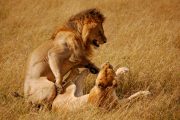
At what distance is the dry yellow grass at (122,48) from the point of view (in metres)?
5.70

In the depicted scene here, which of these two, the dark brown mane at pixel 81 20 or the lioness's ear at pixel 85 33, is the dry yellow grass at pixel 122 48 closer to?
the lioness's ear at pixel 85 33

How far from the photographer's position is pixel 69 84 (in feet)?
20.4

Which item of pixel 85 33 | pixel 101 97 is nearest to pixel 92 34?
pixel 85 33

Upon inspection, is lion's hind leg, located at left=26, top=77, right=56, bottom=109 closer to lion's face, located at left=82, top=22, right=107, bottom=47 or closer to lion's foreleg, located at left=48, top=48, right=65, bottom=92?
lion's foreleg, located at left=48, top=48, right=65, bottom=92

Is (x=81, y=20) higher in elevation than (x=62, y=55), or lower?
higher

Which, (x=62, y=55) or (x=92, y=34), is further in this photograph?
(x=92, y=34)

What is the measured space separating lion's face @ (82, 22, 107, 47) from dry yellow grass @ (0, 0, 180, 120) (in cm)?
73

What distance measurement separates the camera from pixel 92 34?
258 inches

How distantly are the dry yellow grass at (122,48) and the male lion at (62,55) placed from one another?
30 centimetres

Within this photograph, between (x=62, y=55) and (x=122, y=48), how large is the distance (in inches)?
123

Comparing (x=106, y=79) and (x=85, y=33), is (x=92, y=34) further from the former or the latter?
(x=106, y=79)

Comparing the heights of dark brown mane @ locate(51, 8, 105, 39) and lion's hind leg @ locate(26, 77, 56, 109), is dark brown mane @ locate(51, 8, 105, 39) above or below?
above

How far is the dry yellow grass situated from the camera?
570 centimetres

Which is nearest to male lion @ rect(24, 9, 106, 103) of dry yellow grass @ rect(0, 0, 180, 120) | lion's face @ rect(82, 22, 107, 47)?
lion's face @ rect(82, 22, 107, 47)
